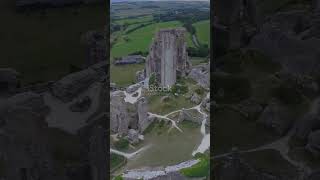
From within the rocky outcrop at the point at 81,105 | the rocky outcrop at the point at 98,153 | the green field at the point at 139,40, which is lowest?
the rocky outcrop at the point at 98,153

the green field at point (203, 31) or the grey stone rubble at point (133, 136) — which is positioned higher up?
the green field at point (203, 31)

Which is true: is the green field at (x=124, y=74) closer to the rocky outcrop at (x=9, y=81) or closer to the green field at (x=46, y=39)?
the green field at (x=46, y=39)

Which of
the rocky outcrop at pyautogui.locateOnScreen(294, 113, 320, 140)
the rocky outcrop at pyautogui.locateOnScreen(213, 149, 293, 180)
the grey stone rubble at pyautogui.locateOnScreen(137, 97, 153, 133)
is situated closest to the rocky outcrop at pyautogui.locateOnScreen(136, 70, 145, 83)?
the grey stone rubble at pyautogui.locateOnScreen(137, 97, 153, 133)

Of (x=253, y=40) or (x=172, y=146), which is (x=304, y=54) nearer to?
(x=253, y=40)

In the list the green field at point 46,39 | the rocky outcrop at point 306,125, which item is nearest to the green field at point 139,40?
the green field at point 46,39

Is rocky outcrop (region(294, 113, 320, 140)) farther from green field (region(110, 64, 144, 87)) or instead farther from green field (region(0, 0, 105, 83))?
green field (region(0, 0, 105, 83))

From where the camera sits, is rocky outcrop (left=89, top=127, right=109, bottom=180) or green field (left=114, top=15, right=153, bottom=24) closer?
rocky outcrop (left=89, top=127, right=109, bottom=180)

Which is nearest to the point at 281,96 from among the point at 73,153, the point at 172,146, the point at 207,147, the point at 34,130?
the point at 207,147
